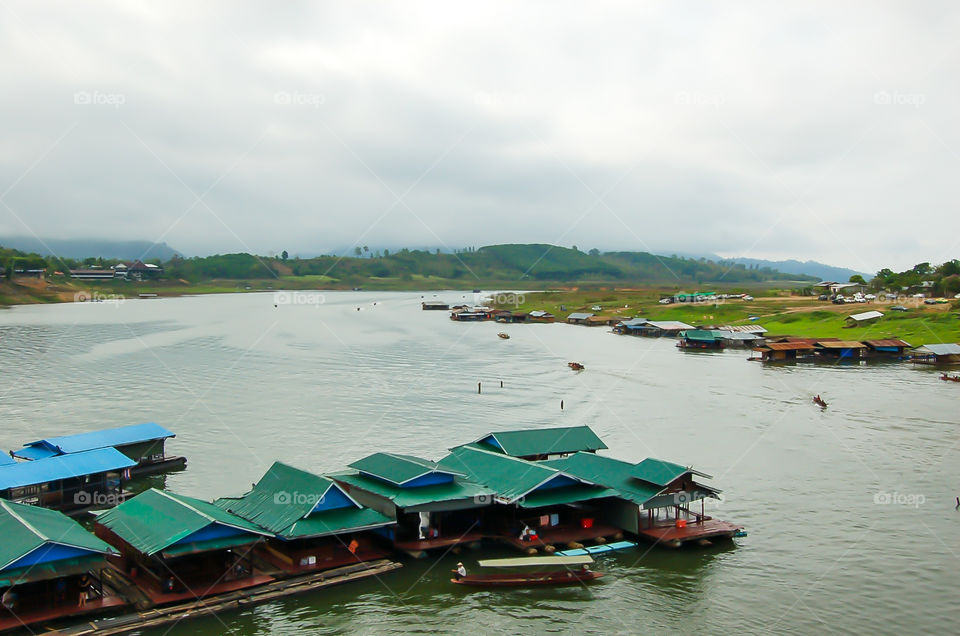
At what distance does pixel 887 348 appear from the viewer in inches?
3118

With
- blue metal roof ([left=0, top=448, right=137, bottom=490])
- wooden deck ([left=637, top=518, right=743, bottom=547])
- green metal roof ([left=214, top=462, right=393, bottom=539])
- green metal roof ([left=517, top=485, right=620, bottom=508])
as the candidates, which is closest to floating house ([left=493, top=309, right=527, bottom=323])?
blue metal roof ([left=0, top=448, right=137, bottom=490])

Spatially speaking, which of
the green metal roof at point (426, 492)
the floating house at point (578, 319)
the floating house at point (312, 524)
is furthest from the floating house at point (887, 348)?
the floating house at point (312, 524)

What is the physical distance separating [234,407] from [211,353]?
34845mm

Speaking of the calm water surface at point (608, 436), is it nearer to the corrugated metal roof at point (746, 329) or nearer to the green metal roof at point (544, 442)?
the green metal roof at point (544, 442)

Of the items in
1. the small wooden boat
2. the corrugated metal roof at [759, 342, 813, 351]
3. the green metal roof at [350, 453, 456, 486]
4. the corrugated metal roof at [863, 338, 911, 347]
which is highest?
the corrugated metal roof at [863, 338, 911, 347]

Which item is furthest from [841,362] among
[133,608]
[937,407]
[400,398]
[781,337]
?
[133,608]

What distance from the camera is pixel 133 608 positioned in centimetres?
2019

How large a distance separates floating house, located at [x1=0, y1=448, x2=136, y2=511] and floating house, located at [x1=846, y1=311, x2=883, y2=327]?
295 feet

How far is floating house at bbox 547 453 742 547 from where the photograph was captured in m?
26.0

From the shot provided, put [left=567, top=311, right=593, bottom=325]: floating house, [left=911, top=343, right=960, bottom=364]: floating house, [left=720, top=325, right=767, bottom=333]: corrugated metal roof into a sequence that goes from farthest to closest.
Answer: [left=567, top=311, right=593, bottom=325]: floating house, [left=720, top=325, right=767, bottom=333]: corrugated metal roof, [left=911, top=343, right=960, bottom=364]: floating house

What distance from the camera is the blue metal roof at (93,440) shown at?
108 ft

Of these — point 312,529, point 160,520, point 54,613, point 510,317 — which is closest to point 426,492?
point 312,529

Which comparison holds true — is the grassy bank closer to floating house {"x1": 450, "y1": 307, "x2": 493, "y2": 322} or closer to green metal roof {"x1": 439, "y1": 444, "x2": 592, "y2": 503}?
floating house {"x1": 450, "y1": 307, "x2": 493, "y2": 322}

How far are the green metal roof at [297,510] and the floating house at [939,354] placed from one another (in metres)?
70.5
